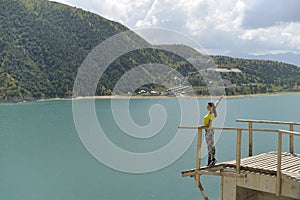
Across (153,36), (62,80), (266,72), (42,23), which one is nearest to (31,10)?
(42,23)

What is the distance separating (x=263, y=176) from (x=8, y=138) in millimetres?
38417

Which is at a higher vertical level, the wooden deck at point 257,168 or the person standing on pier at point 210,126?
the person standing on pier at point 210,126

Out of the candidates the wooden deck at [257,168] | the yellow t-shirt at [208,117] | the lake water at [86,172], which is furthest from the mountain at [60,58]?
the yellow t-shirt at [208,117]

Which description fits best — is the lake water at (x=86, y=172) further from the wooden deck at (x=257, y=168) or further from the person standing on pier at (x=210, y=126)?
the person standing on pier at (x=210, y=126)

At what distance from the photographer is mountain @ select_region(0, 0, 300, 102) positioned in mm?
118881

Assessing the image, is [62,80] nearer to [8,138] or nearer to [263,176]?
[8,138]

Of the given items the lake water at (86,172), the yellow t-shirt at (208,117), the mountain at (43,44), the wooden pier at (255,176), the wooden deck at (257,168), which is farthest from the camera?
the mountain at (43,44)

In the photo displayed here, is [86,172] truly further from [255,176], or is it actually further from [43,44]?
[43,44]

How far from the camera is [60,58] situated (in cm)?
13575

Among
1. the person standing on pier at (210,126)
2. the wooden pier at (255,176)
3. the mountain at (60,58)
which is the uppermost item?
the mountain at (60,58)

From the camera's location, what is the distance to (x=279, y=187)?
6.69 m

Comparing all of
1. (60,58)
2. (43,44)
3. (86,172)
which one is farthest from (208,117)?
(43,44)

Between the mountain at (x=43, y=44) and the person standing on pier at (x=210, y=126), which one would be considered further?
the mountain at (x=43, y=44)

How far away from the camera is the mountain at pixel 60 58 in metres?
119
